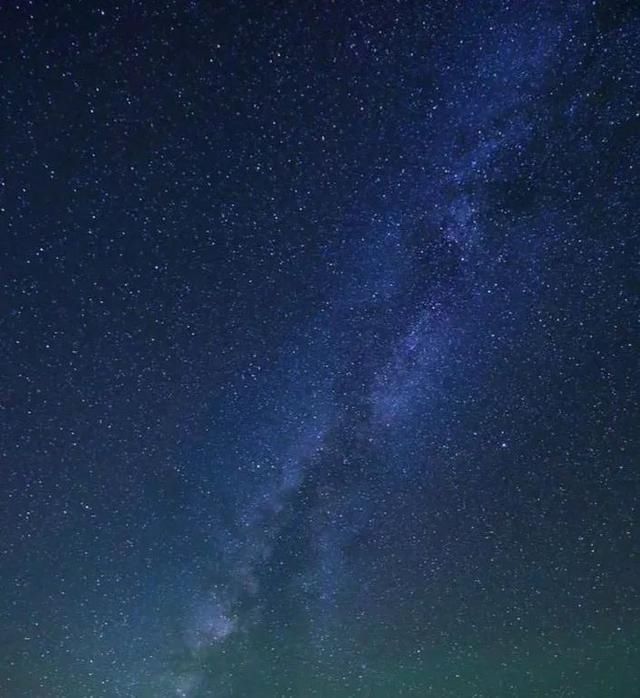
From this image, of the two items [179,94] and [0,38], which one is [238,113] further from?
[0,38]

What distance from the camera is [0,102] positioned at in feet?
6.92

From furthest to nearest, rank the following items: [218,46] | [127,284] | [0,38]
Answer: [127,284], [218,46], [0,38]

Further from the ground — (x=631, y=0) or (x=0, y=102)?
(x=0, y=102)

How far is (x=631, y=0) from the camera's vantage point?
2291 mm

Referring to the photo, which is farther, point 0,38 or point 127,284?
point 127,284

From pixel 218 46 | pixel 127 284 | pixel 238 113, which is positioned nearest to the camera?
pixel 218 46

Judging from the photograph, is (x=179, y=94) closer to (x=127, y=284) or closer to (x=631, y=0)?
(x=127, y=284)

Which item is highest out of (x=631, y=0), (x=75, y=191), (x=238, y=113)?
(x=75, y=191)

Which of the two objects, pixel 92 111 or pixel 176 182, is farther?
pixel 176 182

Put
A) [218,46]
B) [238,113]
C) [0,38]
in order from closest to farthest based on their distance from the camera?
[0,38] < [218,46] < [238,113]

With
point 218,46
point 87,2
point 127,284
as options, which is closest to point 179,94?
point 218,46

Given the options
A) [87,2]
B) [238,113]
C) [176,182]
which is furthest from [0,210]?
[238,113]

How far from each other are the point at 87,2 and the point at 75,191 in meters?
0.74

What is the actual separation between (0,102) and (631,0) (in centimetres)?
268
